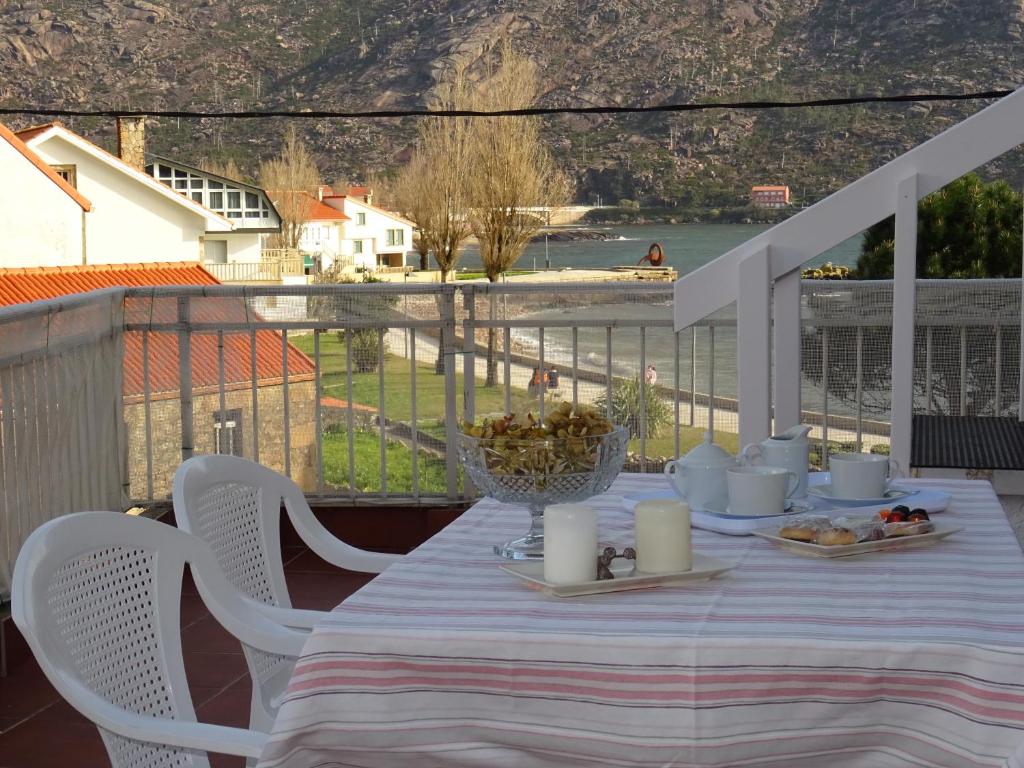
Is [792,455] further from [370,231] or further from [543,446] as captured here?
[370,231]

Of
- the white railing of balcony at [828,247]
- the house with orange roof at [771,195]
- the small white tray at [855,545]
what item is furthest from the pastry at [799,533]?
the house with orange roof at [771,195]

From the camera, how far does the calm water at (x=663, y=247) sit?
4828cm

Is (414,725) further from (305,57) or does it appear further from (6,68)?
(6,68)

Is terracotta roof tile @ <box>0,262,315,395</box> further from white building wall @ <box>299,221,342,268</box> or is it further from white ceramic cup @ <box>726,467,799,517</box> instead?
white building wall @ <box>299,221,342,268</box>

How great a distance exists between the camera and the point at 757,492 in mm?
1873

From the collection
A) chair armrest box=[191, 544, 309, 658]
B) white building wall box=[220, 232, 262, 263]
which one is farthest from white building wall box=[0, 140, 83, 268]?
chair armrest box=[191, 544, 309, 658]

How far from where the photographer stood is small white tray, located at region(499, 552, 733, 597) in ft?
4.93

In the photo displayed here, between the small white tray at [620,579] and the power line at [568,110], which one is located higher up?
the power line at [568,110]

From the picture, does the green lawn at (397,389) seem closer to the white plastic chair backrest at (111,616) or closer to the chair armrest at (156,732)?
the white plastic chair backrest at (111,616)

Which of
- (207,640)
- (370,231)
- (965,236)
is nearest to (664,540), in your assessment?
(207,640)

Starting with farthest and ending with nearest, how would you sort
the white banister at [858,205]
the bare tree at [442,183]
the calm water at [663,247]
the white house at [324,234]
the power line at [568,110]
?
the white house at [324,234], the calm water at [663,247], the bare tree at [442,183], the power line at [568,110], the white banister at [858,205]

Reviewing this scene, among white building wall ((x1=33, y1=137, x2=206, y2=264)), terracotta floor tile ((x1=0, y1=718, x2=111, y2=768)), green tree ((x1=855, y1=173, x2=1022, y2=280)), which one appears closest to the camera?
terracotta floor tile ((x1=0, y1=718, x2=111, y2=768))

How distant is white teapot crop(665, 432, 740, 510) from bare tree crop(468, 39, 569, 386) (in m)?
28.5

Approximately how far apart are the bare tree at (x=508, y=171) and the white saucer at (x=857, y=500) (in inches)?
1118
